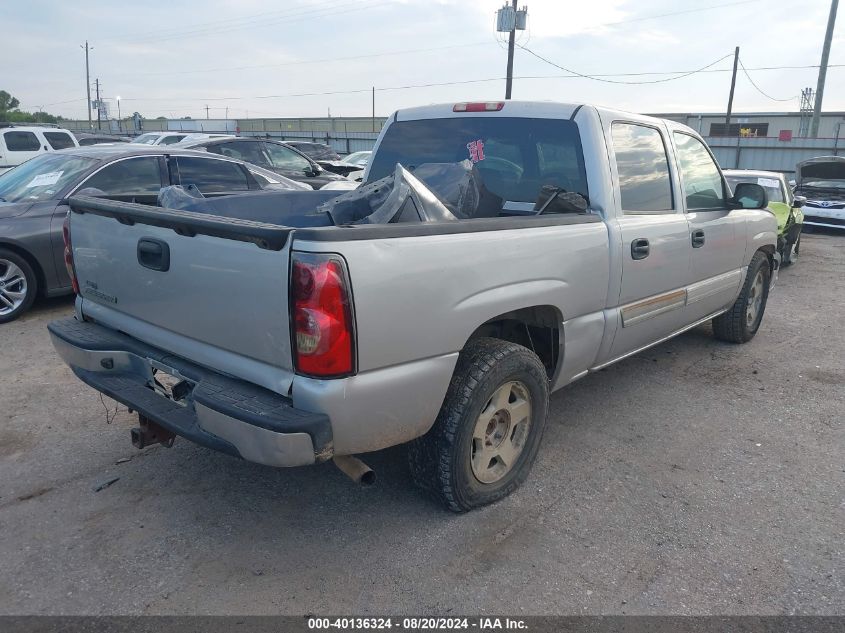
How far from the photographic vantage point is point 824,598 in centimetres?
269

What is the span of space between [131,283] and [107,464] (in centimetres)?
120

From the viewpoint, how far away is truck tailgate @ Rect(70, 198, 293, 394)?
2.42 meters

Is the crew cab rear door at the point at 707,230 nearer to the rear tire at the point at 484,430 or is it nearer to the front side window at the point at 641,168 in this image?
the front side window at the point at 641,168

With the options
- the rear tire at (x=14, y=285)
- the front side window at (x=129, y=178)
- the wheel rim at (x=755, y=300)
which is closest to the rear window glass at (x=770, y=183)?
the wheel rim at (x=755, y=300)

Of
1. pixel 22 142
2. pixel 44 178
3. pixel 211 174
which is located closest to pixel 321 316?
pixel 211 174

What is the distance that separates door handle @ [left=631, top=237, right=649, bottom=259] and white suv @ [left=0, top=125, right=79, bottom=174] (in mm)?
15126

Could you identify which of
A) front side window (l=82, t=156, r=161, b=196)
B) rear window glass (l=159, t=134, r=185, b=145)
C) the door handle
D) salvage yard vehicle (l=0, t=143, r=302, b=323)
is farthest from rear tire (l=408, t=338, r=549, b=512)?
rear window glass (l=159, t=134, r=185, b=145)

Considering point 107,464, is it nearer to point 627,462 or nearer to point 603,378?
point 627,462

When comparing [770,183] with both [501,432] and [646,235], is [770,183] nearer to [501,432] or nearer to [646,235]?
[646,235]

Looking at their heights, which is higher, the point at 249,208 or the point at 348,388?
the point at 249,208

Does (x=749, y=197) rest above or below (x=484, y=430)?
above

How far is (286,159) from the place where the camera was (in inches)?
503

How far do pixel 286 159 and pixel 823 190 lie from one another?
38.3 ft

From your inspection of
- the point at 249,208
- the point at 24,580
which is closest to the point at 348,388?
the point at 24,580
